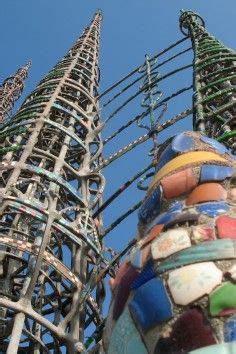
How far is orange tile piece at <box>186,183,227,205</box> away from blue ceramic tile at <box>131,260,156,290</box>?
0.47 metres

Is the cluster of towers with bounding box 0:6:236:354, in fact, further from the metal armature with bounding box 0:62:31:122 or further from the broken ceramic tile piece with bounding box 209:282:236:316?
the metal armature with bounding box 0:62:31:122

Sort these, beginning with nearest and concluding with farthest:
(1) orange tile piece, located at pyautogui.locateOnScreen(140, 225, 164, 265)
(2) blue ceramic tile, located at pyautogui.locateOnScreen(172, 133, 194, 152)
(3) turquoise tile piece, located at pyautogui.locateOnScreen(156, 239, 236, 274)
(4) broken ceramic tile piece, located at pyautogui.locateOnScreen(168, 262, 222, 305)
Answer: (4) broken ceramic tile piece, located at pyautogui.locateOnScreen(168, 262, 222, 305) < (3) turquoise tile piece, located at pyautogui.locateOnScreen(156, 239, 236, 274) < (1) orange tile piece, located at pyautogui.locateOnScreen(140, 225, 164, 265) < (2) blue ceramic tile, located at pyautogui.locateOnScreen(172, 133, 194, 152)

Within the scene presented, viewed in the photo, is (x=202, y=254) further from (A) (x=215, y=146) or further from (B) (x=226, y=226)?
(A) (x=215, y=146)

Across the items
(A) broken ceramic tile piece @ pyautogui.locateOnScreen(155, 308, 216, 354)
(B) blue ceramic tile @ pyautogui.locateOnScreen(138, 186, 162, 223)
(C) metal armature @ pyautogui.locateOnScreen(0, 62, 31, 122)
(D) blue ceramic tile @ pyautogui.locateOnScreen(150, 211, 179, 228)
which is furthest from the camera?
(C) metal armature @ pyautogui.locateOnScreen(0, 62, 31, 122)

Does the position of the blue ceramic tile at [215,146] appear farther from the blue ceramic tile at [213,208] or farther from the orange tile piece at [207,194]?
the blue ceramic tile at [213,208]

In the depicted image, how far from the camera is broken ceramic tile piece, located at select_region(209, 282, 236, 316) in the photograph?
2.63 m

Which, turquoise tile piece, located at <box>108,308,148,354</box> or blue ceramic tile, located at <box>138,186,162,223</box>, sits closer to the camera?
turquoise tile piece, located at <box>108,308,148,354</box>

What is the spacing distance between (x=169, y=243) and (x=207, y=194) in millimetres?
429

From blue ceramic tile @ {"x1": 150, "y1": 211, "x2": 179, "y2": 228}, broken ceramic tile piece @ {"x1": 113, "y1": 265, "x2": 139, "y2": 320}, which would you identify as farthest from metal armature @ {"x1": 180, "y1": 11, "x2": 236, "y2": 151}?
broken ceramic tile piece @ {"x1": 113, "y1": 265, "x2": 139, "y2": 320}

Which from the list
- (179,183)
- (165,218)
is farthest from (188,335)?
(179,183)

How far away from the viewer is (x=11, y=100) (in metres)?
24.2

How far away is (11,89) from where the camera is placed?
2483cm

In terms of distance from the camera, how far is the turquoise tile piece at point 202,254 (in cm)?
289

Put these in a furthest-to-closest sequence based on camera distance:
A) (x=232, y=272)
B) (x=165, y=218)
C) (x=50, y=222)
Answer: (x=50, y=222) < (x=165, y=218) < (x=232, y=272)
